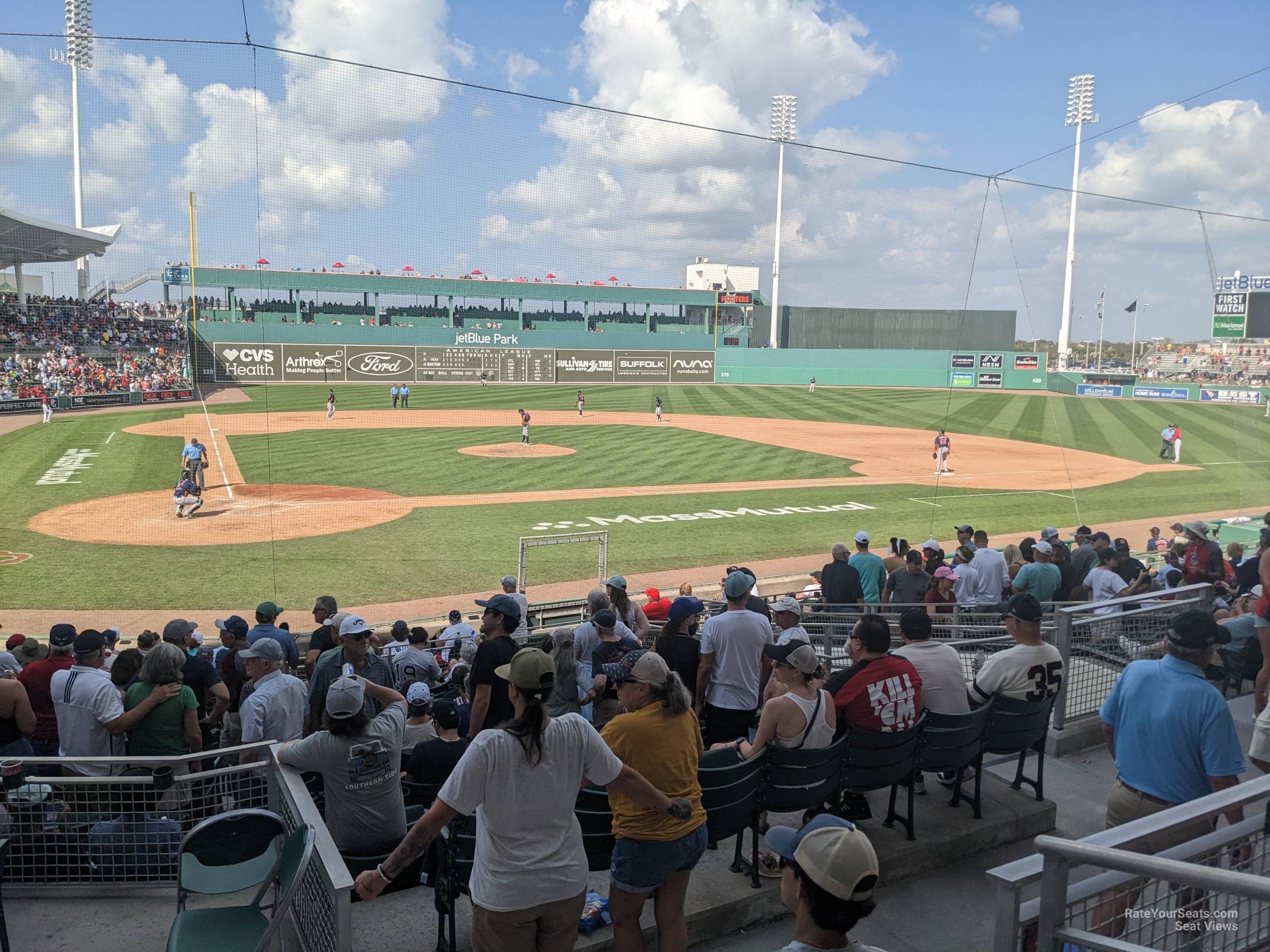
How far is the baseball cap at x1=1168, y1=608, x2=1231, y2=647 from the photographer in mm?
3676

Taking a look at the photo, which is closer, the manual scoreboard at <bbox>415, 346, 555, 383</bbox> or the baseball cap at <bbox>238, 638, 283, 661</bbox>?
the baseball cap at <bbox>238, 638, 283, 661</bbox>

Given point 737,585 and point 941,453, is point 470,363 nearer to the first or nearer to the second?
point 941,453

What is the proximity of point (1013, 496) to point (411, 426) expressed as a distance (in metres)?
23.6

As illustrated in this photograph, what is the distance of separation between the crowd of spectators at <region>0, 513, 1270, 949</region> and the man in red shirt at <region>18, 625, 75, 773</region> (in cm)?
1

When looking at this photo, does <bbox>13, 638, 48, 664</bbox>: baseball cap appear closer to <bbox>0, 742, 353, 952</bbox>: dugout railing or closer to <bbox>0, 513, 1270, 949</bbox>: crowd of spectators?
<bbox>0, 513, 1270, 949</bbox>: crowd of spectators

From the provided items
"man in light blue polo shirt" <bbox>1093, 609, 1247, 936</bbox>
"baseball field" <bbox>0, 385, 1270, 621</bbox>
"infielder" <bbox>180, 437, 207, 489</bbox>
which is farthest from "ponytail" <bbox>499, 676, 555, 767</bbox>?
"infielder" <bbox>180, 437, 207, 489</bbox>

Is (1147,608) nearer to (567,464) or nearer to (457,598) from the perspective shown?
(457,598)

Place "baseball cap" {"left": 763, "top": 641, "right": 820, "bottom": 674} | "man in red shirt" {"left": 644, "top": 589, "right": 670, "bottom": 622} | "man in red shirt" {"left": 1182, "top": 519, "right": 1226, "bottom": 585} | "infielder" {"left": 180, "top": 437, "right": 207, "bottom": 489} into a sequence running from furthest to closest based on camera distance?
"infielder" {"left": 180, "top": 437, "right": 207, "bottom": 489} < "man in red shirt" {"left": 644, "top": 589, "right": 670, "bottom": 622} < "man in red shirt" {"left": 1182, "top": 519, "right": 1226, "bottom": 585} < "baseball cap" {"left": 763, "top": 641, "right": 820, "bottom": 674}

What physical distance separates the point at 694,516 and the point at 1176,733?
1777cm

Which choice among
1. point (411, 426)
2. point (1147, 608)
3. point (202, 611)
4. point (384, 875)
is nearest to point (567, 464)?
point (411, 426)

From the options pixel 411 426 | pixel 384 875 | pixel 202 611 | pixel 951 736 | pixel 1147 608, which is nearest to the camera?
pixel 384 875

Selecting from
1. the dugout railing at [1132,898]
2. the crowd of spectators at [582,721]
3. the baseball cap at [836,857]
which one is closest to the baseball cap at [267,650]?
the crowd of spectators at [582,721]

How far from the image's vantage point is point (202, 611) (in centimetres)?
1373

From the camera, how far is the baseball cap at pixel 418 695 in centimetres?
536
